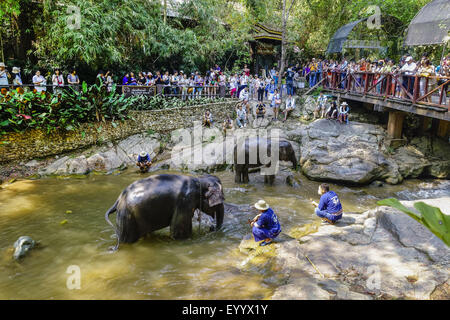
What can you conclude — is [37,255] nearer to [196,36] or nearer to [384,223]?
[384,223]

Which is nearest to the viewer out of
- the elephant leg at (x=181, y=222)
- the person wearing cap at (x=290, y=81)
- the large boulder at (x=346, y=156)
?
the elephant leg at (x=181, y=222)

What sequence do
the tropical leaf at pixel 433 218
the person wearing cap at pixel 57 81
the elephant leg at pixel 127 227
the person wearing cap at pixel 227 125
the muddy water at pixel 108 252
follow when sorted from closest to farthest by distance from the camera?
the tropical leaf at pixel 433 218, the muddy water at pixel 108 252, the elephant leg at pixel 127 227, the person wearing cap at pixel 57 81, the person wearing cap at pixel 227 125

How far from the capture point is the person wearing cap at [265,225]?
19.7 feet

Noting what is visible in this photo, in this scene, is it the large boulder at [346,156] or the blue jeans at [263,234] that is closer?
the blue jeans at [263,234]

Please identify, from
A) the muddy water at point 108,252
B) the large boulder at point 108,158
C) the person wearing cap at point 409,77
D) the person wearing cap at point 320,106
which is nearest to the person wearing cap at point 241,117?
the person wearing cap at point 320,106

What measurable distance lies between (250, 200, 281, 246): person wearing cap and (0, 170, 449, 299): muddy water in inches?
21.6

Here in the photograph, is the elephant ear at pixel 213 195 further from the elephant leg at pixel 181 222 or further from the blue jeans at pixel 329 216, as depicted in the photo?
the blue jeans at pixel 329 216

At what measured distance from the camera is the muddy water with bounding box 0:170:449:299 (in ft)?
16.0

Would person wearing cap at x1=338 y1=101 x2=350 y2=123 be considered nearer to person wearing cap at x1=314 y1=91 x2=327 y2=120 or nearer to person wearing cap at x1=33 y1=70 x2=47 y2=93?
person wearing cap at x1=314 y1=91 x2=327 y2=120

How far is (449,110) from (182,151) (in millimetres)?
9485

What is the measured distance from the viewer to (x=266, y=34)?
20.7 m

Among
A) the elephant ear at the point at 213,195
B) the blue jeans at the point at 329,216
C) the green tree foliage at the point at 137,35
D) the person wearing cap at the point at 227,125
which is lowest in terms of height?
the blue jeans at the point at 329,216

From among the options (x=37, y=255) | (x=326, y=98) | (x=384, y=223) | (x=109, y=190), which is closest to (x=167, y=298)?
(x=37, y=255)

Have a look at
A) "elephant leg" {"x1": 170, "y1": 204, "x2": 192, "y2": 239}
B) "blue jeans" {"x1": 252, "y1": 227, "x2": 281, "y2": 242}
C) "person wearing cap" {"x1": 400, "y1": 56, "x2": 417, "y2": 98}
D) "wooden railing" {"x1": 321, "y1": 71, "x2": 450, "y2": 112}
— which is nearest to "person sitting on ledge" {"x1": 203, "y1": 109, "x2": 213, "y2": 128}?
"wooden railing" {"x1": 321, "y1": 71, "x2": 450, "y2": 112}
